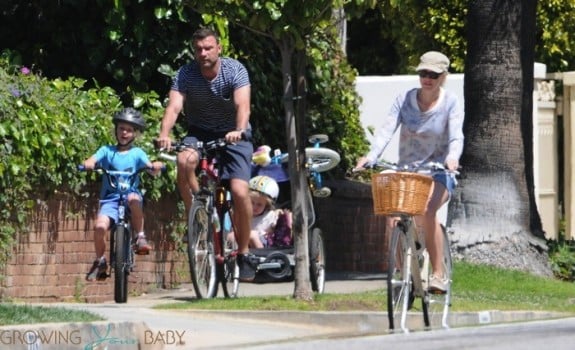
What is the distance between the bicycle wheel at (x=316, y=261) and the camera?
42.0 feet

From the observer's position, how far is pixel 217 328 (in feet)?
33.1

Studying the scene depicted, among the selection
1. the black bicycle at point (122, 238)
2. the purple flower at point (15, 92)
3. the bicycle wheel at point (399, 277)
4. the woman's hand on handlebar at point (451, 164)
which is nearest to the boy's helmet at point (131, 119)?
the black bicycle at point (122, 238)

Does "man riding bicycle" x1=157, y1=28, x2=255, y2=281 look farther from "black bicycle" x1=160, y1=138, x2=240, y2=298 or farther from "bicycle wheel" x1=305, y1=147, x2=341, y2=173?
"bicycle wheel" x1=305, y1=147, x2=341, y2=173

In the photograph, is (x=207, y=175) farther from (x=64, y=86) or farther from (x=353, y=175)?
(x=353, y=175)

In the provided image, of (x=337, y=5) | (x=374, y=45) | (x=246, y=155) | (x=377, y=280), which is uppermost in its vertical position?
(x=374, y=45)

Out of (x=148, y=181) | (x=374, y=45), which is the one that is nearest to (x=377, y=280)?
(x=148, y=181)

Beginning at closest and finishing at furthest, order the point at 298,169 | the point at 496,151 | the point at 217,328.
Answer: the point at 217,328
the point at 298,169
the point at 496,151

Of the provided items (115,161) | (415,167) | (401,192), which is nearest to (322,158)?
(115,161)

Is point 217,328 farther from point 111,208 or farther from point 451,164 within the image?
point 111,208

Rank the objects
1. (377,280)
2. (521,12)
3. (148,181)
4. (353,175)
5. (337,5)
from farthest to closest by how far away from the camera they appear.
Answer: (353,175), (521,12), (377,280), (148,181), (337,5)

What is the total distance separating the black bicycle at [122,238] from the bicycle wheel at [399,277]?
242 centimetres

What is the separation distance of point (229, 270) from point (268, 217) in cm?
221

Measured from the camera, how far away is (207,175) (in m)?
11.8

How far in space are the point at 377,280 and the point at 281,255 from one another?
3.61 feet
